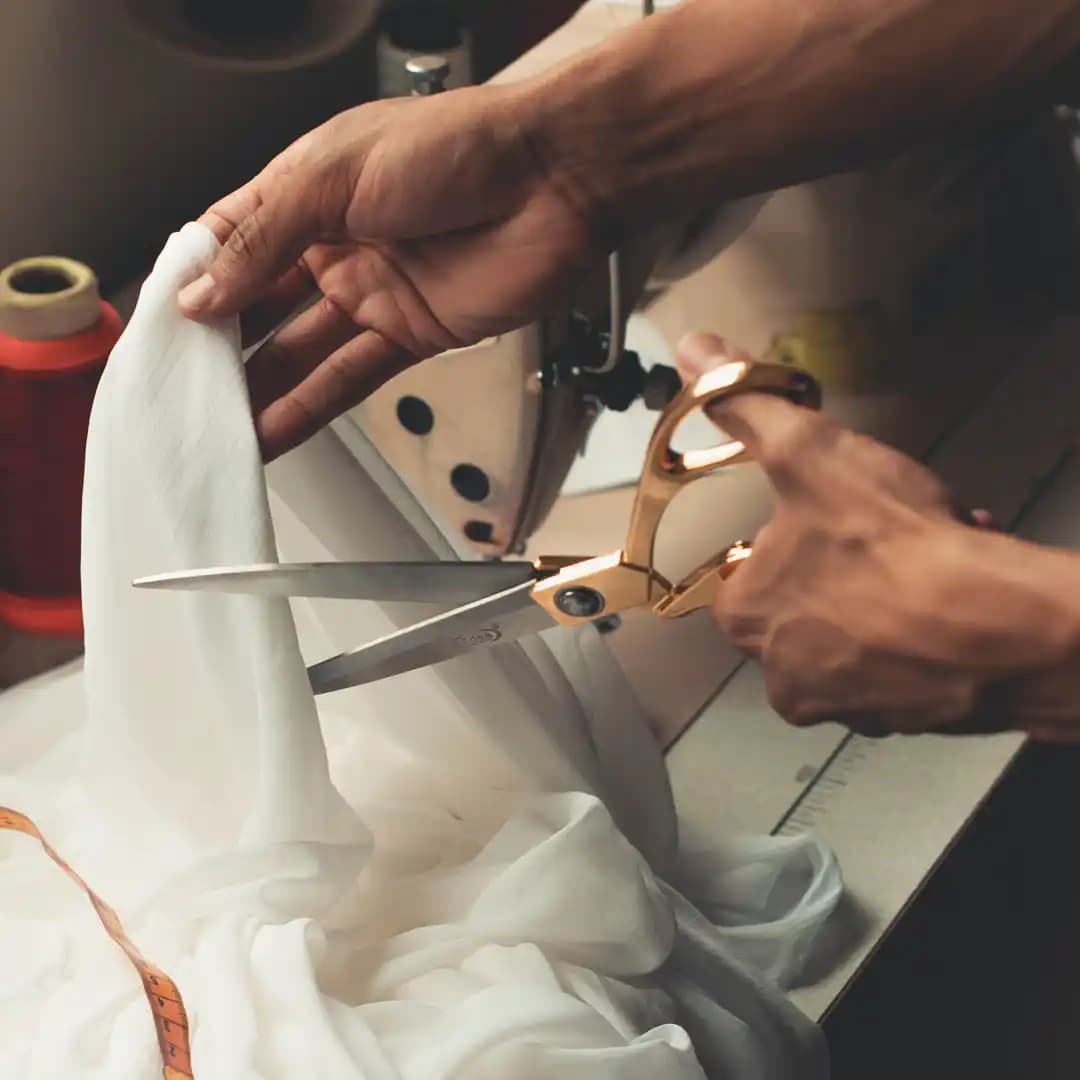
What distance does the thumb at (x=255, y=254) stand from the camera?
1.72 feet

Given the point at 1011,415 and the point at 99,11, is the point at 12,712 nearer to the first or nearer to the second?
the point at 99,11

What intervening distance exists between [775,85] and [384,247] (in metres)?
0.18

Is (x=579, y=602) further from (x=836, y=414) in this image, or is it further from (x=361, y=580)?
(x=836, y=414)

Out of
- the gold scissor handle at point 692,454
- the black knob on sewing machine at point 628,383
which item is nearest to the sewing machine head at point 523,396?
the black knob on sewing machine at point 628,383

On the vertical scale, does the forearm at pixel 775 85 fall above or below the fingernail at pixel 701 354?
above

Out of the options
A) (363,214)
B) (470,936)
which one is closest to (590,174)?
(363,214)

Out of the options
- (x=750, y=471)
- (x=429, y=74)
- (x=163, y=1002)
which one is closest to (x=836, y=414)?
(x=750, y=471)

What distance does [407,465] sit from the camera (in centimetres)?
89

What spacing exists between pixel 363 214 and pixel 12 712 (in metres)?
0.32

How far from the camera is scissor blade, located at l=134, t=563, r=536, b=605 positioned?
0.48 meters

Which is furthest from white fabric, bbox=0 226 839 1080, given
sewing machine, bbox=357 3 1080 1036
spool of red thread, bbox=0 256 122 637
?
spool of red thread, bbox=0 256 122 637

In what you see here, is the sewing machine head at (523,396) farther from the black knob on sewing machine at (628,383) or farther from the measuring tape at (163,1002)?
the measuring tape at (163,1002)

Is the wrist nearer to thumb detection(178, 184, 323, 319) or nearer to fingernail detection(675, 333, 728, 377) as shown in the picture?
fingernail detection(675, 333, 728, 377)

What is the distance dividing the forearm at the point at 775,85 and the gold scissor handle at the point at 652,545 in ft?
0.45
